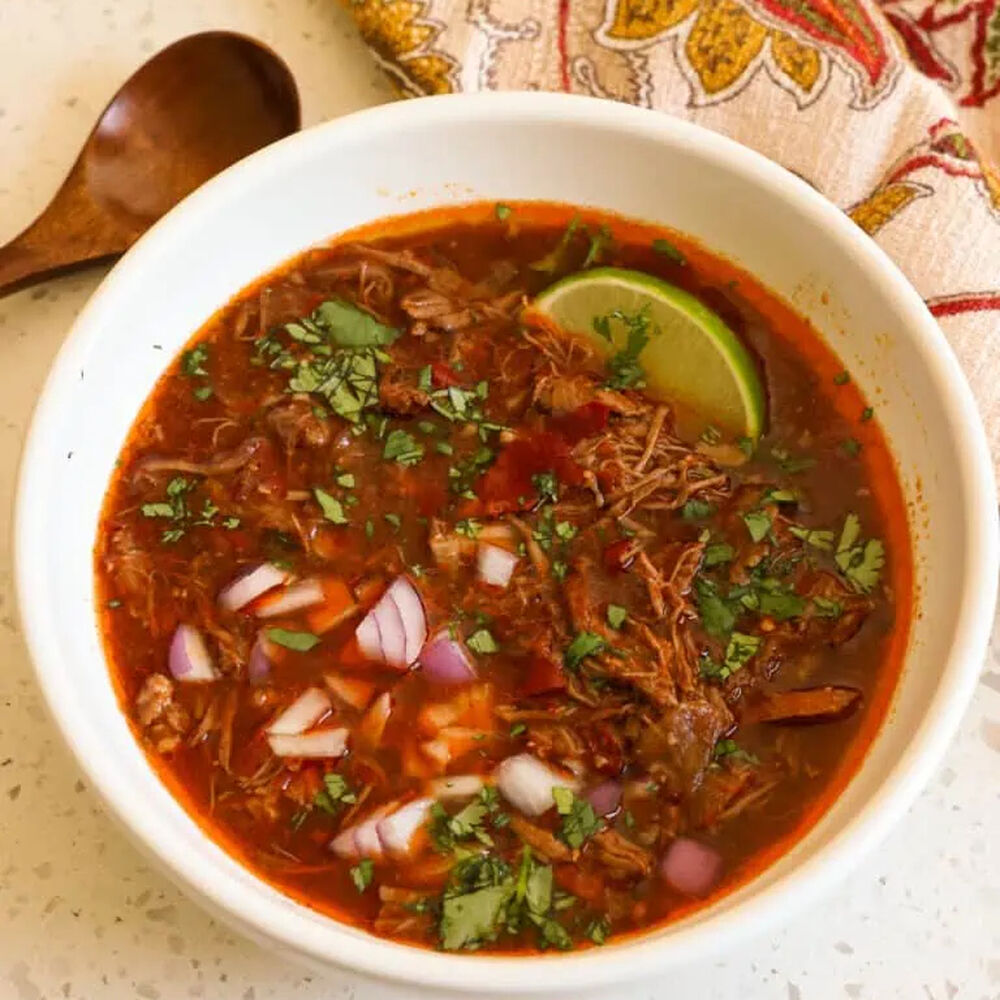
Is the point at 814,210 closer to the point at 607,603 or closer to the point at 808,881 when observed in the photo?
the point at 607,603

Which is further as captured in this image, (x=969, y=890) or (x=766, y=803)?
(x=969, y=890)

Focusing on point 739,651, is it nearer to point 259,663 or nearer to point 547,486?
point 547,486

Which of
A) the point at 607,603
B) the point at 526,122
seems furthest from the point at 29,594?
the point at 526,122

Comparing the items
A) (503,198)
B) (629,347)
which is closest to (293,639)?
(629,347)

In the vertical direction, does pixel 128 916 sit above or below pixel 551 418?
below

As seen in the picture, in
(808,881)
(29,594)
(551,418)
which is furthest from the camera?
(551,418)

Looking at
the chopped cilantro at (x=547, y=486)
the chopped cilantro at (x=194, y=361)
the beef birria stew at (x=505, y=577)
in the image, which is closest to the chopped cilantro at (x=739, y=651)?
the beef birria stew at (x=505, y=577)
